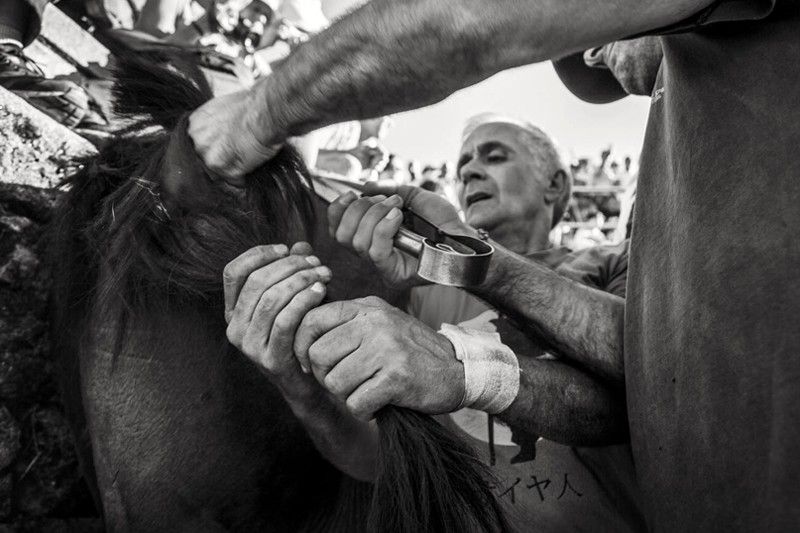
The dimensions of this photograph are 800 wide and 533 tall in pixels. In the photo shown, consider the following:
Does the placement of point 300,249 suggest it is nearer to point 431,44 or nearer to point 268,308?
point 268,308

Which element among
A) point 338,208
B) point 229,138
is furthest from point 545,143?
point 229,138

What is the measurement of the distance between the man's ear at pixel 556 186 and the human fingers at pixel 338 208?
1859 millimetres

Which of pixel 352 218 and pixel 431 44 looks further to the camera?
pixel 352 218

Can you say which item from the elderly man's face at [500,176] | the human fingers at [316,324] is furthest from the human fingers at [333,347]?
the elderly man's face at [500,176]

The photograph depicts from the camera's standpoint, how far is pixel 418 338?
103cm

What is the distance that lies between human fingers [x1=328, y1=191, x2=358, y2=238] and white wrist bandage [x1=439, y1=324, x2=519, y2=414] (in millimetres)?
316

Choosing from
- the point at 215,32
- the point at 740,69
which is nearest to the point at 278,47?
the point at 215,32

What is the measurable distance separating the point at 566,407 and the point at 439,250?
0.53 m

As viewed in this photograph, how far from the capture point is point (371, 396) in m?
0.93

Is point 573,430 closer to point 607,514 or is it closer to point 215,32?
point 607,514

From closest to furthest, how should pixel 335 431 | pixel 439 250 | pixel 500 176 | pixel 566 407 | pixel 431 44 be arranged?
pixel 431 44, pixel 439 250, pixel 335 431, pixel 566 407, pixel 500 176

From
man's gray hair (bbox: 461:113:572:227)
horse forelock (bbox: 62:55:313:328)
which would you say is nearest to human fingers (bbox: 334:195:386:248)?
horse forelock (bbox: 62:55:313:328)

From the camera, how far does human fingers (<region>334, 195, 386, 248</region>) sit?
1.20 meters

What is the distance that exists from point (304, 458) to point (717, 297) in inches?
30.9
